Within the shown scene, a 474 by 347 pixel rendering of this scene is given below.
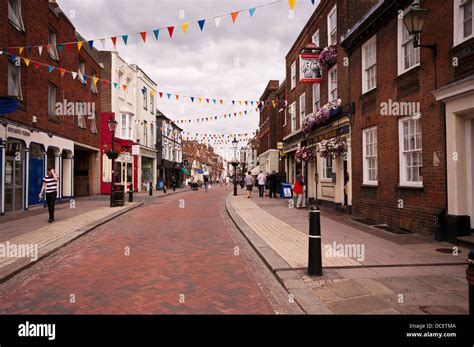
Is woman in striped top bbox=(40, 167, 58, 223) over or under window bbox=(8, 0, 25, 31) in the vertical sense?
under

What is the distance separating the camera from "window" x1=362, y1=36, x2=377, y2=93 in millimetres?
11298

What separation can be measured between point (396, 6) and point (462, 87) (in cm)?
406

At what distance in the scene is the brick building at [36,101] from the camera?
1327cm

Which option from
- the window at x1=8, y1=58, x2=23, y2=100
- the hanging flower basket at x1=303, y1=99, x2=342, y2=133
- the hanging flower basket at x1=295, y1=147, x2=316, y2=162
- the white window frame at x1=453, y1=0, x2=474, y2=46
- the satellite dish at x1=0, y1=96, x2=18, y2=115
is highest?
the window at x1=8, y1=58, x2=23, y2=100

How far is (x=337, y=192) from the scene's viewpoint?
14.6m

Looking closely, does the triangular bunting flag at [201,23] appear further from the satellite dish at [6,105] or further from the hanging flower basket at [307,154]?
the hanging flower basket at [307,154]

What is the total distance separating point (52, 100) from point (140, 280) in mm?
15896

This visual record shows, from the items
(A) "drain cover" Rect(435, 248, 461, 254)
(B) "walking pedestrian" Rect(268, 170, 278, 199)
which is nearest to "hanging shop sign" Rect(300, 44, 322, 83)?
(B) "walking pedestrian" Rect(268, 170, 278, 199)

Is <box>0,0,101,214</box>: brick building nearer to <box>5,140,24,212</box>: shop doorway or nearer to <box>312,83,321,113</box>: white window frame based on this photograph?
<box>5,140,24,212</box>: shop doorway

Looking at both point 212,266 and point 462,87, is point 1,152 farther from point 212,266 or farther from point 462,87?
point 462,87

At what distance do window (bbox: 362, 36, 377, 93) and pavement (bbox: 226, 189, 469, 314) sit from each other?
513cm

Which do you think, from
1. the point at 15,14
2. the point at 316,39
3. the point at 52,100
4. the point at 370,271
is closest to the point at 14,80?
the point at 15,14

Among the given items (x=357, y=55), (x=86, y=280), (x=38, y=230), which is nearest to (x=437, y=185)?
(x=357, y=55)

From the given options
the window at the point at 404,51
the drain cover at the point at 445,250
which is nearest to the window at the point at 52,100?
the window at the point at 404,51
